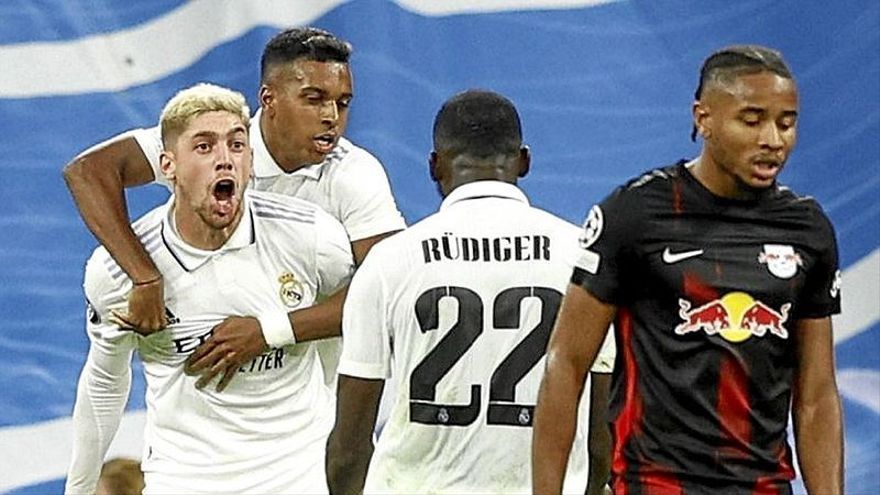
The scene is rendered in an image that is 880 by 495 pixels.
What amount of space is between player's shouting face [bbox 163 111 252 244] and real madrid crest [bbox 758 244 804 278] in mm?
1206

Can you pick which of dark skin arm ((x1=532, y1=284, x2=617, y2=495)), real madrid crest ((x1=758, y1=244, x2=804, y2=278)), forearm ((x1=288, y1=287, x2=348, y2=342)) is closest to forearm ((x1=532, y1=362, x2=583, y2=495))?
dark skin arm ((x1=532, y1=284, x2=617, y2=495))

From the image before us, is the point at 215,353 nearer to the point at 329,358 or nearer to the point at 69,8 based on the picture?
the point at 329,358

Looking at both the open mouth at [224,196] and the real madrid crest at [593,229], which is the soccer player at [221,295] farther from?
the real madrid crest at [593,229]

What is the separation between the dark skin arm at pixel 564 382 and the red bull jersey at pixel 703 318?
0.13 ft

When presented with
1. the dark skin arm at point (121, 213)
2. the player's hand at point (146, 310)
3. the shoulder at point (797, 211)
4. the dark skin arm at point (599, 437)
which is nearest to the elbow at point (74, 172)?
the dark skin arm at point (121, 213)

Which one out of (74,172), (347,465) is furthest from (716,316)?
(74,172)

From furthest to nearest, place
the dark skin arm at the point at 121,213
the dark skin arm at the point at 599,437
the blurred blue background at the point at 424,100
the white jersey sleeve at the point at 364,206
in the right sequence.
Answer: the blurred blue background at the point at 424,100 → the white jersey sleeve at the point at 364,206 → the dark skin arm at the point at 121,213 → the dark skin arm at the point at 599,437

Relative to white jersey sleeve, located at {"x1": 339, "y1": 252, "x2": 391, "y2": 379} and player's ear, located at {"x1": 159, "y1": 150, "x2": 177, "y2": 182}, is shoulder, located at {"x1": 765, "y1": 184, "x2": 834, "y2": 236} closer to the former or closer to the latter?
white jersey sleeve, located at {"x1": 339, "y1": 252, "x2": 391, "y2": 379}

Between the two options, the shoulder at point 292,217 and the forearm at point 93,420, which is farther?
the forearm at point 93,420

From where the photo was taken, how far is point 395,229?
4.38 metres

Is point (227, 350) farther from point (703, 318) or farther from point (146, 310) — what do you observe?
point (703, 318)

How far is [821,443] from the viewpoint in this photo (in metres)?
3.10

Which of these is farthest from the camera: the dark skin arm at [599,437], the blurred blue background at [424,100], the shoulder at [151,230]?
the blurred blue background at [424,100]

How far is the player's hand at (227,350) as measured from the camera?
3803mm
